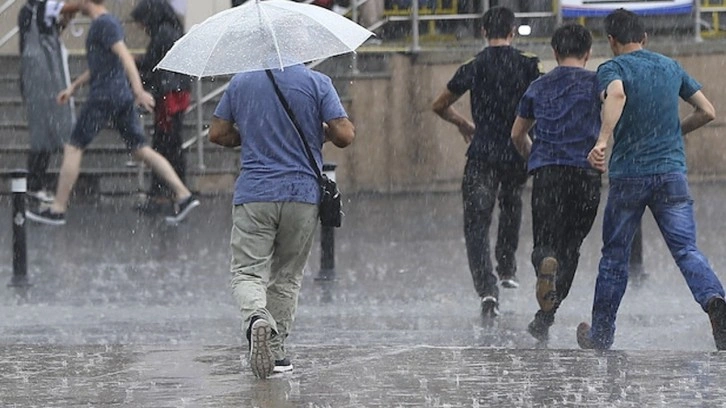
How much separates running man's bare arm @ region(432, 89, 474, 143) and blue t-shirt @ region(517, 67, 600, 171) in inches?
45.8

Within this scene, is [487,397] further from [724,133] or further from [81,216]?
[724,133]

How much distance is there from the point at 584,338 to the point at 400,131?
30.7ft

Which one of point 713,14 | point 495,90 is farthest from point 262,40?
point 713,14

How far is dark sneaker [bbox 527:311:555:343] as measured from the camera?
33.6 ft

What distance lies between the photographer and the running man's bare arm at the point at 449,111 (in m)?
11.4

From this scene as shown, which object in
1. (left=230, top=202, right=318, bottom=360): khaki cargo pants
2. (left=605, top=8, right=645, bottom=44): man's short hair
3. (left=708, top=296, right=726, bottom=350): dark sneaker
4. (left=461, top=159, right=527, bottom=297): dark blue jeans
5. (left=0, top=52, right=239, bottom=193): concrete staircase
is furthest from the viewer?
(left=0, top=52, right=239, bottom=193): concrete staircase

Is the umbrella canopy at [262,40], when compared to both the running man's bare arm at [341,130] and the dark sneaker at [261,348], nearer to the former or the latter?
the running man's bare arm at [341,130]

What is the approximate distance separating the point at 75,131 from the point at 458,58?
15.1 feet

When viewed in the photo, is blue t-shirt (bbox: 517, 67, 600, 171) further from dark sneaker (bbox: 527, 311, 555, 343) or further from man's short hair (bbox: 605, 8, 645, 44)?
dark sneaker (bbox: 527, 311, 555, 343)

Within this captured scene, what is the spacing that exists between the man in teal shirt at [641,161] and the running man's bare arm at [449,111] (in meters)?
1.77

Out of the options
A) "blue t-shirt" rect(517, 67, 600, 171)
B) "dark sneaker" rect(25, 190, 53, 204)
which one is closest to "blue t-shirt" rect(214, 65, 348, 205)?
"blue t-shirt" rect(517, 67, 600, 171)

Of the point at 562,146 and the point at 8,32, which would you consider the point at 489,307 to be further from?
the point at 8,32

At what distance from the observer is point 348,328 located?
36.0 ft

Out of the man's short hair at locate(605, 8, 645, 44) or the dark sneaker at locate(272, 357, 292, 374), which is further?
the man's short hair at locate(605, 8, 645, 44)
